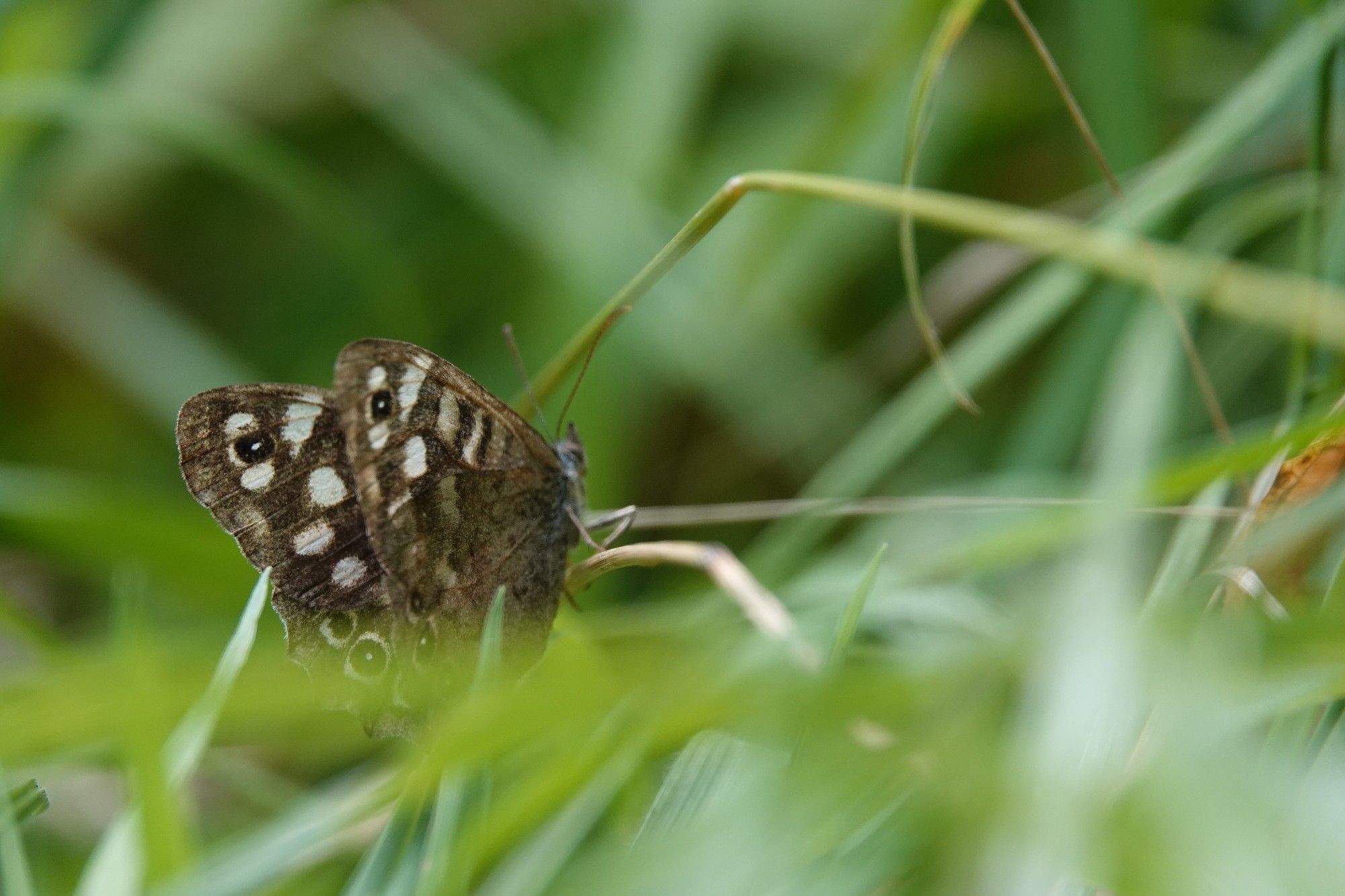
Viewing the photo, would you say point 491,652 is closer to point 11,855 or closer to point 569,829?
point 569,829

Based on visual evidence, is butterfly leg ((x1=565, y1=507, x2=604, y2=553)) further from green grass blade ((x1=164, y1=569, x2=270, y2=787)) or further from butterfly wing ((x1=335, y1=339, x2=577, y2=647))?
green grass blade ((x1=164, y1=569, x2=270, y2=787))

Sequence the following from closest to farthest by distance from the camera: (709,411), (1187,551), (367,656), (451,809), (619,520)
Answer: (451,809) < (1187,551) < (367,656) < (619,520) < (709,411)

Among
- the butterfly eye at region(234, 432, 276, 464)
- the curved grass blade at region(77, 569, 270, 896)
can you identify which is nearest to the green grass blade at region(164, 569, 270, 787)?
the curved grass blade at region(77, 569, 270, 896)

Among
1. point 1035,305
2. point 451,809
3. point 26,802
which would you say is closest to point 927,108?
point 1035,305

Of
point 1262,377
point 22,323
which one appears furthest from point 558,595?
point 22,323

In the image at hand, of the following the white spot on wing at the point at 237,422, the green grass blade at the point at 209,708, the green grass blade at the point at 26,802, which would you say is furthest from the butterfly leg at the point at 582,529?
the green grass blade at the point at 26,802

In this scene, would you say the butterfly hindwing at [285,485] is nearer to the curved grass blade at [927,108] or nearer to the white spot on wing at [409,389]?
the white spot on wing at [409,389]
